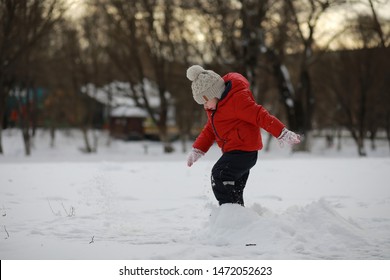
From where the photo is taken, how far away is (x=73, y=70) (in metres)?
29.7

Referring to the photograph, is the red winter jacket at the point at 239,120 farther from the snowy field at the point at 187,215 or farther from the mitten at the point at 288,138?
the snowy field at the point at 187,215

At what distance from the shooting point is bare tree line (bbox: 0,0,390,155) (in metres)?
20.2

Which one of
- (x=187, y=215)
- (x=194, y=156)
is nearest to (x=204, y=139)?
(x=194, y=156)

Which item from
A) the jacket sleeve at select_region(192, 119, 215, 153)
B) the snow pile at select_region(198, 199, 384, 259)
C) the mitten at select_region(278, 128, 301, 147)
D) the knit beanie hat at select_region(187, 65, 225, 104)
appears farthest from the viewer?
the jacket sleeve at select_region(192, 119, 215, 153)

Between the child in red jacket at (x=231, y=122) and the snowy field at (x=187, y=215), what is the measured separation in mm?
263

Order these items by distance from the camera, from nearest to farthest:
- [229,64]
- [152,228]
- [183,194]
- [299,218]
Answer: [299,218], [152,228], [183,194], [229,64]

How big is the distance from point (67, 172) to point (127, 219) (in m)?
3.80

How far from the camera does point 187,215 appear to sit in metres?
5.46

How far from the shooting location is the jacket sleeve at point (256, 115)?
4312 millimetres

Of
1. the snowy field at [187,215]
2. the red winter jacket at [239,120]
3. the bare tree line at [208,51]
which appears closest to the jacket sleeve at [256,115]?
the red winter jacket at [239,120]

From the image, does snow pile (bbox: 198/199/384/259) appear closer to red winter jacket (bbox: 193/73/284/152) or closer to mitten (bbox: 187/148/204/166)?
red winter jacket (bbox: 193/73/284/152)

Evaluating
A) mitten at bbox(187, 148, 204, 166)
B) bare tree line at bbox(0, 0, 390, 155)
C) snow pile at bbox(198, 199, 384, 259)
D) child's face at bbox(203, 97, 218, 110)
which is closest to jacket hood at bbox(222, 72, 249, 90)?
child's face at bbox(203, 97, 218, 110)

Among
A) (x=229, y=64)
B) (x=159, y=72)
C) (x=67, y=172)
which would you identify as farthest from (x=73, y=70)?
(x=67, y=172)

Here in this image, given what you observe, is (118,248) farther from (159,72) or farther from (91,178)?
(159,72)
